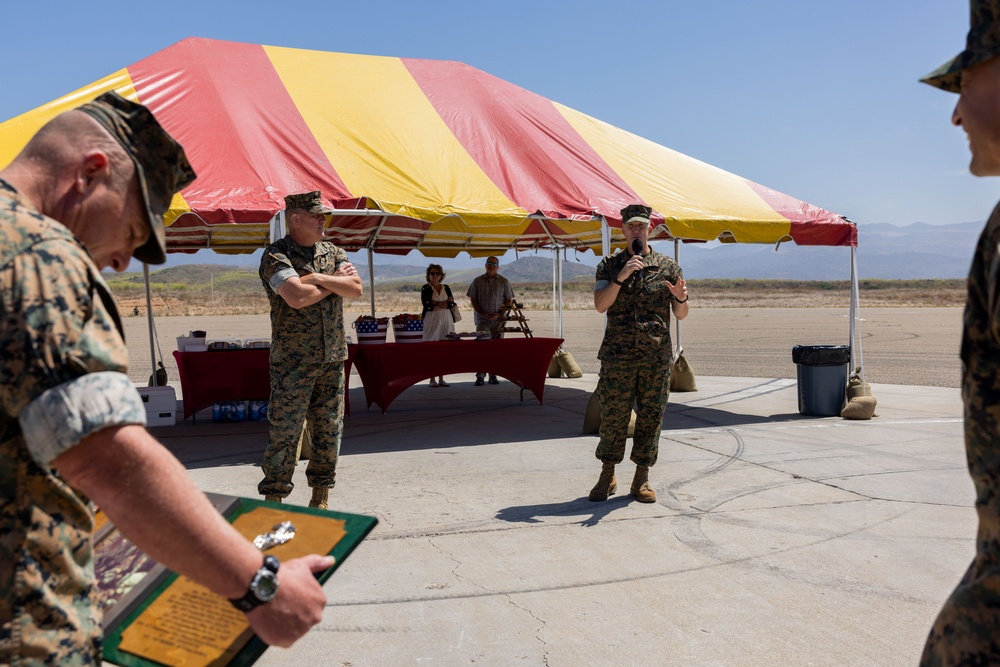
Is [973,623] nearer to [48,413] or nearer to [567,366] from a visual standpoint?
[48,413]

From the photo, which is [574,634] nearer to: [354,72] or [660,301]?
[660,301]

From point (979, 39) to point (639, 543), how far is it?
441 cm

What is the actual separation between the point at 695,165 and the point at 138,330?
2304 cm

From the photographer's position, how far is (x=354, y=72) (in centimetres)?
1180

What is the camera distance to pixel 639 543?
5.50 meters

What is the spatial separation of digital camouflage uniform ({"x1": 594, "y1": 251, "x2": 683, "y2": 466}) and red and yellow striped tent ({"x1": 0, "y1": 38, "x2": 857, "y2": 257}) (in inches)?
127

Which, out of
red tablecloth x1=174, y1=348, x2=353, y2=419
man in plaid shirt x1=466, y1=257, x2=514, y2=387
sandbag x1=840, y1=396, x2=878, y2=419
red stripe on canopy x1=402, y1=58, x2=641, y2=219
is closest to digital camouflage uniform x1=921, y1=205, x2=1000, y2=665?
red stripe on canopy x1=402, y1=58, x2=641, y2=219

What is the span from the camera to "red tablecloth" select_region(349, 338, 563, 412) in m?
10.6

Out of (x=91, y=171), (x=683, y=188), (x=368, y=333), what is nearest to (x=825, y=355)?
(x=683, y=188)

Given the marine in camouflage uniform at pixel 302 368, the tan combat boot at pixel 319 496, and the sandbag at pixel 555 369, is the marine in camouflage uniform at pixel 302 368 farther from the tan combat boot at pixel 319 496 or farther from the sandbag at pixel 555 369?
the sandbag at pixel 555 369

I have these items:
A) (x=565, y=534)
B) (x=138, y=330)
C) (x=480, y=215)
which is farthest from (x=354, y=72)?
(x=138, y=330)

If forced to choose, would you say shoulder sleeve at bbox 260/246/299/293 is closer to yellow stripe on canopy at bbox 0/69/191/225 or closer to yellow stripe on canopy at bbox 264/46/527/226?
yellow stripe on canopy at bbox 0/69/191/225

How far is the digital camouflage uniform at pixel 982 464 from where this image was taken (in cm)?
147

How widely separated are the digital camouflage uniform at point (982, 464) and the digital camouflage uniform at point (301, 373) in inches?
166
